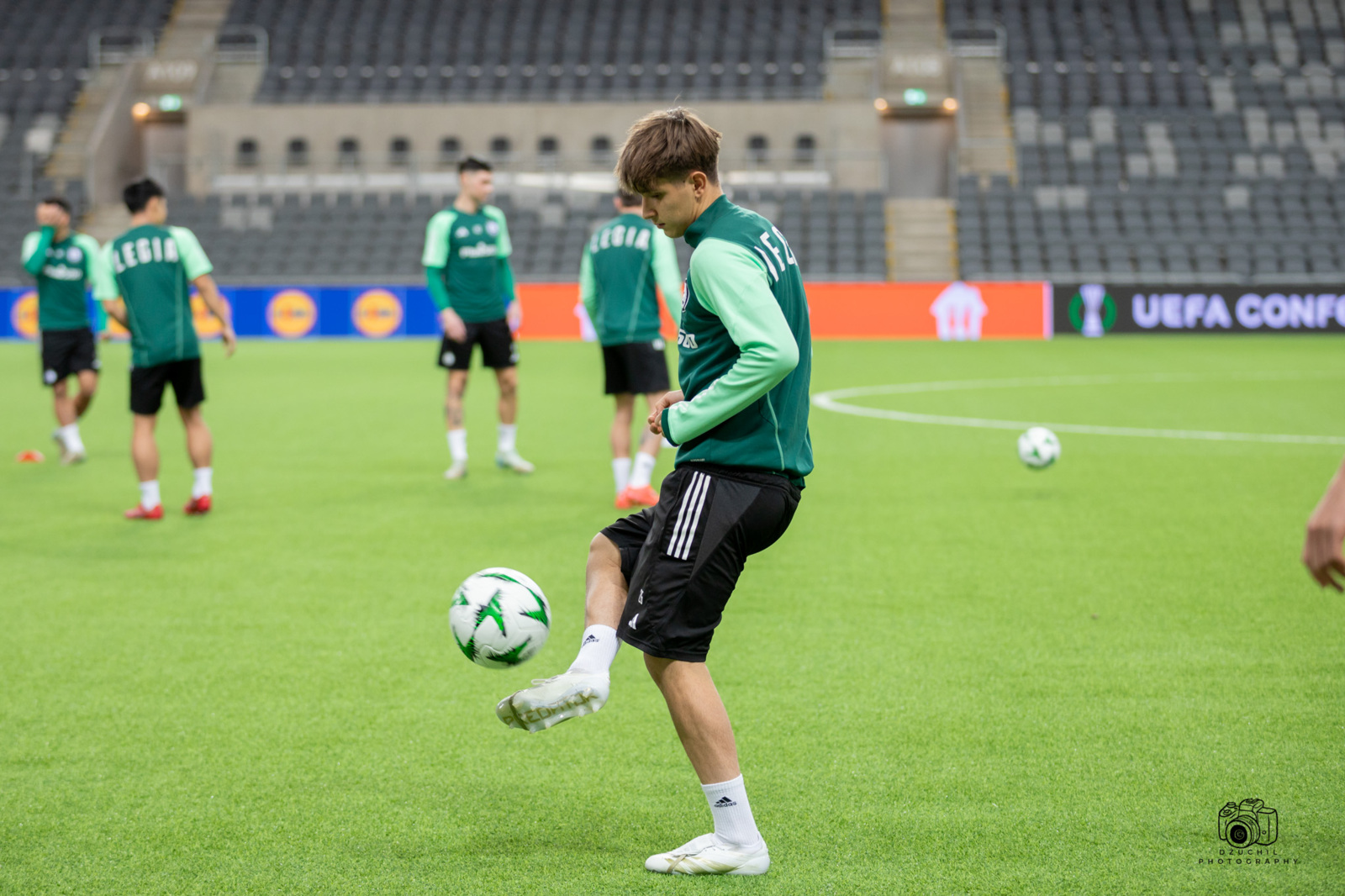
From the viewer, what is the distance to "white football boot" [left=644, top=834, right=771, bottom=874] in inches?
123

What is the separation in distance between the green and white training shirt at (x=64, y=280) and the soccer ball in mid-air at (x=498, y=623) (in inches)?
321

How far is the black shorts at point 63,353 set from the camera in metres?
10.6

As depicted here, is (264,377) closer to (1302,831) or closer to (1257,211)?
(1302,831)

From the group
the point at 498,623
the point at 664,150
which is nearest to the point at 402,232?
the point at 498,623

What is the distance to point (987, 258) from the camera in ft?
98.7

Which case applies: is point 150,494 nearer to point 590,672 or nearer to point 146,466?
point 146,466

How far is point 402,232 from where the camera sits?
102ft

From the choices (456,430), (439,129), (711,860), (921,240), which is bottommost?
(711,860)

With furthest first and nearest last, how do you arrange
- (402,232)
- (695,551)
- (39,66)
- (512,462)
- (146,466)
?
(39,66) → (402,232) → (512,462) → (146,466) → (695,551)

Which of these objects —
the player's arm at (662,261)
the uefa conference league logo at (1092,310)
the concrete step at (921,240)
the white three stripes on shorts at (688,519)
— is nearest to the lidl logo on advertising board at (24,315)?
the concrete step at (921,240)

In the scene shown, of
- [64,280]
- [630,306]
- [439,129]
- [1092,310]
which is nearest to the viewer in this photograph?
[630,306]

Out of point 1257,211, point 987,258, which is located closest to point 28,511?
point 987,258

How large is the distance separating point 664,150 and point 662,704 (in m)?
2.16

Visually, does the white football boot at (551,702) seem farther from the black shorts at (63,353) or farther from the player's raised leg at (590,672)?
the black shorts at (63,353)
